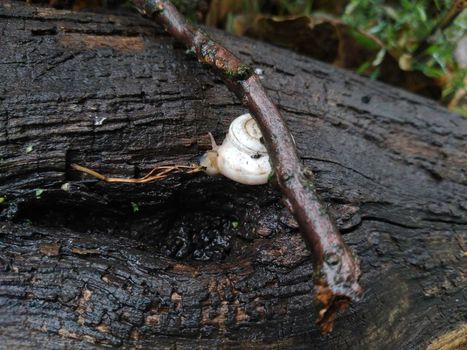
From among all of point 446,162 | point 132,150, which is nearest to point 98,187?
point 132,150

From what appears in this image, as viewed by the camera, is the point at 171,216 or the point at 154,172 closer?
the point at 154,172

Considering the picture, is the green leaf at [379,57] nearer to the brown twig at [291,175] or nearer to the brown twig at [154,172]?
the brown twig at [291,175]

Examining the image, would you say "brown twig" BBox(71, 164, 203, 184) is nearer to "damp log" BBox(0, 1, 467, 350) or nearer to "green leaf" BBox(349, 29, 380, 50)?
"damp log" BBox(0, 1, 467, 350)

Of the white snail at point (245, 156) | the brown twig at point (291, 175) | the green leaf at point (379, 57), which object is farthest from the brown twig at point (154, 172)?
the green leaf at point (379, 57)

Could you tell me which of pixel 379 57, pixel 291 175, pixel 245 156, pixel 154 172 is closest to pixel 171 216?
pixel 154 172

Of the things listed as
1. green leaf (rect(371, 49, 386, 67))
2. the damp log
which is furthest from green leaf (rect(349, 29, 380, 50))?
the damp log

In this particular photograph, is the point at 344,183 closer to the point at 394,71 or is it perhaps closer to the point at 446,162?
the point at 446,162

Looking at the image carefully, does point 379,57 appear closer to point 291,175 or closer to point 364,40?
point 364,40

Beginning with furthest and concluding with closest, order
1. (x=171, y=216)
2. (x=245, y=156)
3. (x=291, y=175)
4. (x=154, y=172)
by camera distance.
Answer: (x=171, y=216)
(x=154, y=172)
(x=245, y=156)
(x=291, y=175)
